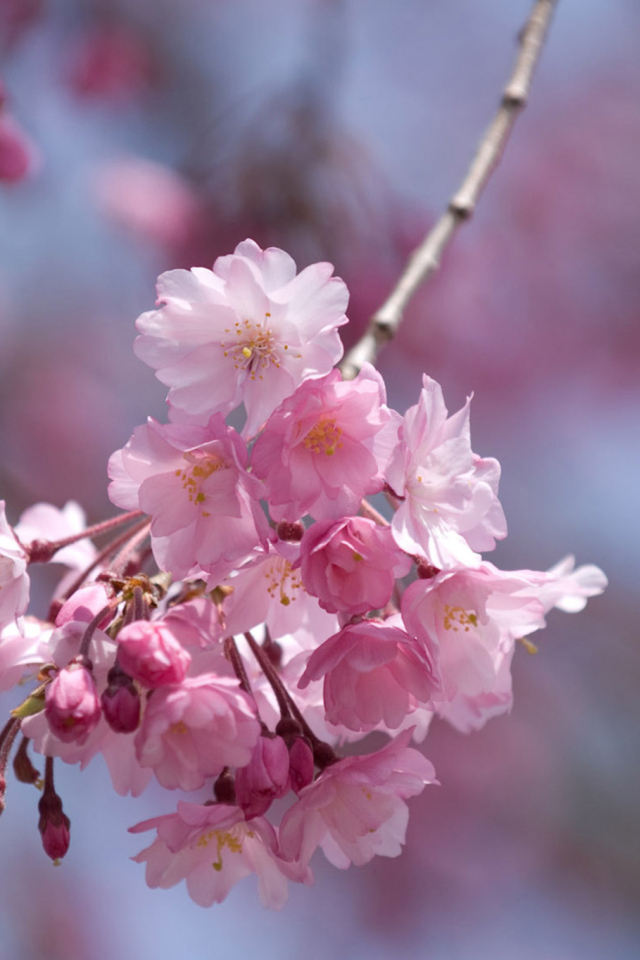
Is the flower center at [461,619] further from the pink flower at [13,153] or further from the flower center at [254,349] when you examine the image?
the pink flower at [13,153]

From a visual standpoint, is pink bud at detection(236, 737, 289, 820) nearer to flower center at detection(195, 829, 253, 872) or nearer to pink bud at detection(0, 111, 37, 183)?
flower center at detection(195, 829, 253, 872)

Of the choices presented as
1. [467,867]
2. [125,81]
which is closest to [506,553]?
[467,867]

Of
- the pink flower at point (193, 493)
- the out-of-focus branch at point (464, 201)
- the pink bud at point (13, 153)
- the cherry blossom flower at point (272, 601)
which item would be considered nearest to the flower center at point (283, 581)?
the cherry blossom flower at point (272, 601)

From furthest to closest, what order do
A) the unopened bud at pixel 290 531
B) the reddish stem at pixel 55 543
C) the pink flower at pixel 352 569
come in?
the reddish stem at pixel 55 543
the unopened bud at pixel 290 531
the pink flower at pixel 352 569

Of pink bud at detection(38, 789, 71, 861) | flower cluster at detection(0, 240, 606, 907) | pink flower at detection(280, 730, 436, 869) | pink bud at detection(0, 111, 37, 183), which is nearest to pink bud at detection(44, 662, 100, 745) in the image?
flower cluster at detection(0, 240, 606, 907)

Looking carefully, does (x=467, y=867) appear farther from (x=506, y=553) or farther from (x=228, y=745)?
(x=228, y=745)

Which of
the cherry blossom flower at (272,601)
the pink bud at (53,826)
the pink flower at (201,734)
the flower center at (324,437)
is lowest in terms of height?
the pink bud at (53,826)

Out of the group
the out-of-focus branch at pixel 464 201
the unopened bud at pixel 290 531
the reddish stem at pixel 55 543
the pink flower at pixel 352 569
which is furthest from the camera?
the out-of-focus branch at pixel 464 201

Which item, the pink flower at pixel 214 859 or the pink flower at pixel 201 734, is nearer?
the pink flower at pixel 201 734
